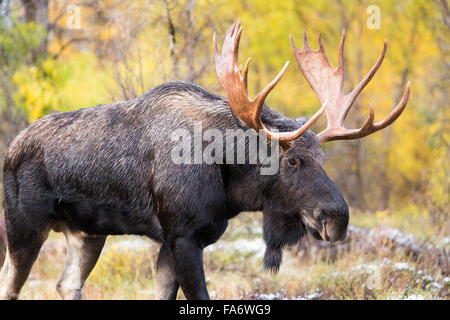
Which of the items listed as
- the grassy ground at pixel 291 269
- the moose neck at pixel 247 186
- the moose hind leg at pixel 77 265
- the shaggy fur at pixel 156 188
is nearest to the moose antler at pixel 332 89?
the shaggy fur at pixel 156 188

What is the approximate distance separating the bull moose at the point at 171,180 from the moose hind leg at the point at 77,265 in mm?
107

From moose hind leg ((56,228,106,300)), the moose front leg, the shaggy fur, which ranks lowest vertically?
moose hind leg ((56,228,106,300))

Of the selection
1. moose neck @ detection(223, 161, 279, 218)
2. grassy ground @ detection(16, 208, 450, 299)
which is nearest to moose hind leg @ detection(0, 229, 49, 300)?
moose neck @ detection(223, 161, 279, 218)

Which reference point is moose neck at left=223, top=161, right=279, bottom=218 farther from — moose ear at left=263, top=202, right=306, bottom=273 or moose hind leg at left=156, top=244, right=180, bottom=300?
moose hind leg at left=156, top=244, right=180, bottom=300

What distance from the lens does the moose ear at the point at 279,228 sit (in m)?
4.60

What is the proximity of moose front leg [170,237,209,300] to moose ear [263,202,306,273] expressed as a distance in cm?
52

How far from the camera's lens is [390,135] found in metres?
18.8

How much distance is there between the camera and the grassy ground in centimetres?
679

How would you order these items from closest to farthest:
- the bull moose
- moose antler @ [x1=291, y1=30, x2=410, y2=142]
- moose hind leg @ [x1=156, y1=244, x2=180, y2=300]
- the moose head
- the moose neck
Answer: the moose head → the bull moose → the moose neck → moose antler @ [x1=291, y1=30, x2=410, y2=142] → moose hind leg @ [x1=156, y1=244, x2=180, y2=300]

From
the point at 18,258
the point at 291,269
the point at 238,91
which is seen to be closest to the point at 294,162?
the point at 238,91

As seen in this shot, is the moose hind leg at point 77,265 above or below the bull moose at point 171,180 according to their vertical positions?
below

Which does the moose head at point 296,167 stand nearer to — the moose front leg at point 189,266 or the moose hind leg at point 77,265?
the moose front leg at point 189,266

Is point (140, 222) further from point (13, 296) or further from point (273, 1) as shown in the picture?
point (273, 1)
